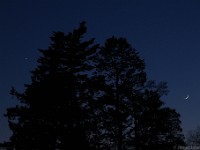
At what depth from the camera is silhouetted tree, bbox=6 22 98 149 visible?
94.2ft

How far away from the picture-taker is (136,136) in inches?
1320

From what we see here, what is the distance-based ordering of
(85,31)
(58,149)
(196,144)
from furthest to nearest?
(196,144) < (85,31) < (58,149)

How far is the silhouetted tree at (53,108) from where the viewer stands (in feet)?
94.2

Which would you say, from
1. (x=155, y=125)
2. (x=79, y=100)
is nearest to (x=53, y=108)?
(x=79, y=100)

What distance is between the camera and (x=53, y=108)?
96.3 ft

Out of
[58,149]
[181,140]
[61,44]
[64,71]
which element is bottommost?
[58,149]

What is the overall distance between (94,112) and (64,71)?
4.64 meters

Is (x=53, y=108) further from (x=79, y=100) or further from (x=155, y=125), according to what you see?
(x=155, y=125)

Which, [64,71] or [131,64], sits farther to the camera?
[131,64]

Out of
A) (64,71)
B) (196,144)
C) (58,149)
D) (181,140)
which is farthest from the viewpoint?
(196,144)

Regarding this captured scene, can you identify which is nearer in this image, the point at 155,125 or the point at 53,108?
the point at 53,108

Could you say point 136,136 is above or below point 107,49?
below

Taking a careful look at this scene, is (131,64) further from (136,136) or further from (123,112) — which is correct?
(136,136)

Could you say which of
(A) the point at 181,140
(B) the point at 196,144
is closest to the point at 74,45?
(A) the point at 181,140
